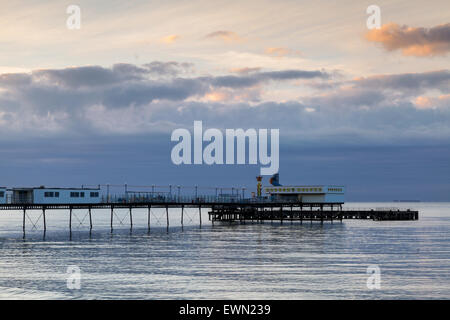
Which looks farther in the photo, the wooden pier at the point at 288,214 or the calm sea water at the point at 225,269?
the wooden pier at the point at 288,214

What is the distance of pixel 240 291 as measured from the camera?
3850 centimetres

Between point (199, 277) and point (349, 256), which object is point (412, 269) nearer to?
point (349, 256)

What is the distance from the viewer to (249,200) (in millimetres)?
130250

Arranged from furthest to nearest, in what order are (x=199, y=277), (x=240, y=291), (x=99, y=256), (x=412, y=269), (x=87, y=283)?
(x=99, y=256), (x=412, y=269), (x=199, y=277), (x=87, y=283), (x=240, y=291)

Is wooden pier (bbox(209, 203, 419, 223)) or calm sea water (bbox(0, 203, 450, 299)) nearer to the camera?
calm sea water (bbox(0, 203, 450, 299))

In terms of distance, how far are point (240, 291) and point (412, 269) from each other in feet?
59.9

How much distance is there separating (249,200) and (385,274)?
83.9 meters

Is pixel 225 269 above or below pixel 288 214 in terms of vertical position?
above


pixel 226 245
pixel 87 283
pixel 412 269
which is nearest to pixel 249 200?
pixel 226 245

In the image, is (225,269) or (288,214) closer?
(225,269)

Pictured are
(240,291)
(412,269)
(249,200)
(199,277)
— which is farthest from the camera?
(249,200)

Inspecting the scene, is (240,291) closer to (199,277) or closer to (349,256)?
(199,277)
